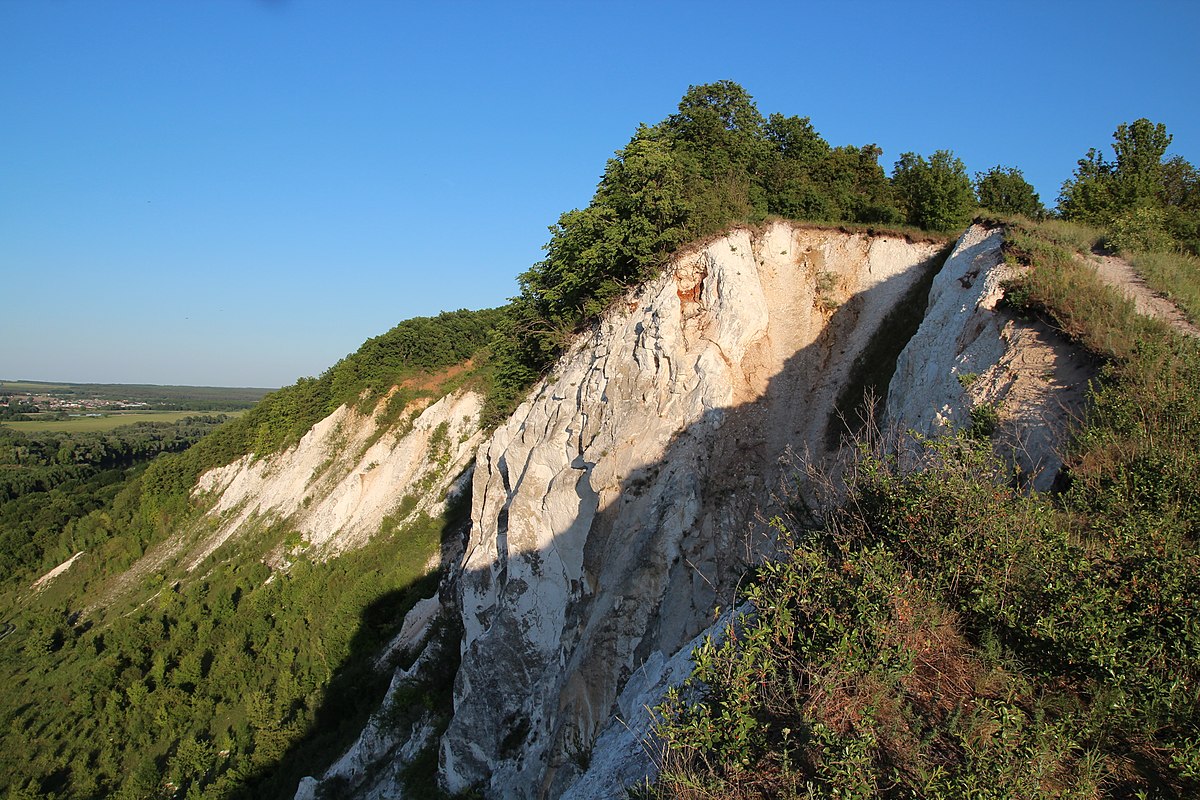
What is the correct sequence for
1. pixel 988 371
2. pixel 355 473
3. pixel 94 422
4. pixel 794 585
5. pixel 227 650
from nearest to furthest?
pixel 794 585, pixel 988 371, pixel 227 650, pixel 355 473, pixel 94 422

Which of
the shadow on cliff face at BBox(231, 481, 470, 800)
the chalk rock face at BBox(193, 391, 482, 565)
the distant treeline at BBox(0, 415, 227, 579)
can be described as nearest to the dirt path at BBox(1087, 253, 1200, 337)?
the shadow on cliff face at BBox(231, 481, 470, 800)

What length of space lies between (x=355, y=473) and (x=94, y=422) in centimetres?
12640

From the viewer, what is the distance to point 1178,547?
15.2 ft

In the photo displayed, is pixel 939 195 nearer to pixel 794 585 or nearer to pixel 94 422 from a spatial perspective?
pixel 794 585

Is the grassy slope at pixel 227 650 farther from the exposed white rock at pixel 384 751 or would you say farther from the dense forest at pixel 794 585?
the exposed white rock at pixel 384 751

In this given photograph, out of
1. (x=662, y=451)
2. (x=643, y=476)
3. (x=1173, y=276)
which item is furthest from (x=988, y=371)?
(x=643, y=476)

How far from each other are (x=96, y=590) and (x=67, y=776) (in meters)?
14.0

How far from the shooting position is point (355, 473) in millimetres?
28703

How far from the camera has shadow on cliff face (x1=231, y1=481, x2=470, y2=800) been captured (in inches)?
700

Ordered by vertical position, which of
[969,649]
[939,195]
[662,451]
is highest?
[939,195]

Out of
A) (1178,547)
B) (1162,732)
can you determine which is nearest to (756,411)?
(1178,547)

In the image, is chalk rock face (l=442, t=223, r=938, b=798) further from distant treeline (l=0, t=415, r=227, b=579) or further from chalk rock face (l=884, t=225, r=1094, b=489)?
distant treeline (l=0, t=415, r=227, b=579)

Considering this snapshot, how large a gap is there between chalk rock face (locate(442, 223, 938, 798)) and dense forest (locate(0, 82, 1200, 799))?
1.66 metres

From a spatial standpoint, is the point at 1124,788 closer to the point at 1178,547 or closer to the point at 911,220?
the point at 1178,547
